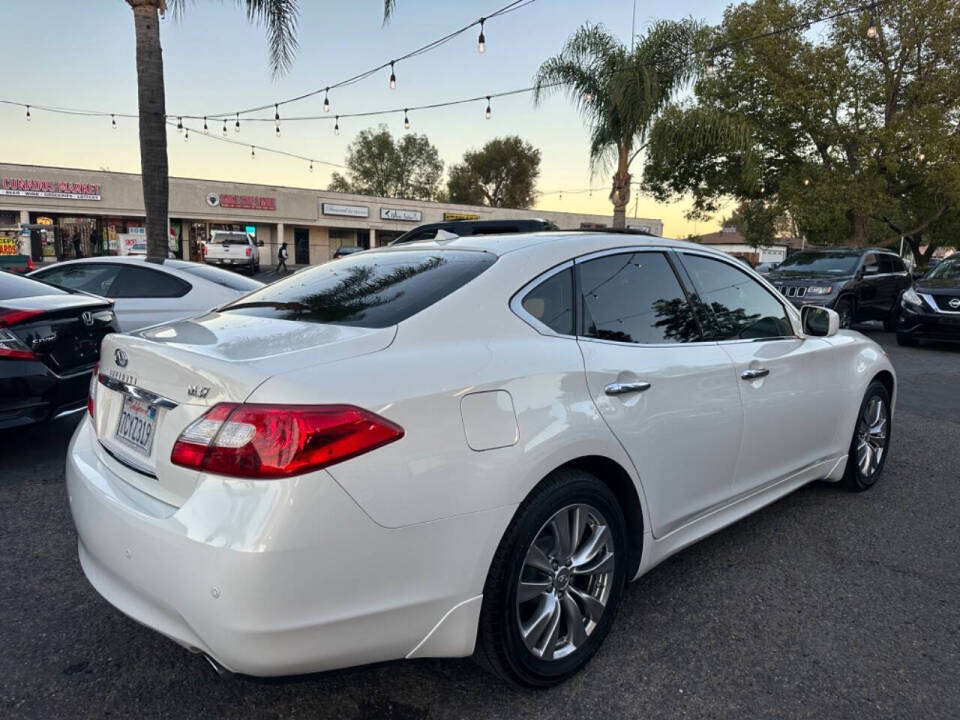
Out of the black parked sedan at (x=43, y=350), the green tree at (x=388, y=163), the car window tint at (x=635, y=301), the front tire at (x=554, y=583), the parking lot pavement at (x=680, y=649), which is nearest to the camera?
the front tire at (x=554, y=583)

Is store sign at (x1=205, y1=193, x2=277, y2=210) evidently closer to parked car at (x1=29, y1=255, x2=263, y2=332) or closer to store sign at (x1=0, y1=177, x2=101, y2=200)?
store sign at (x1=0, y1=177, x2=101, y2=200)

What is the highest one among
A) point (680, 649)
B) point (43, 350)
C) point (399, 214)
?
point (399, 214)

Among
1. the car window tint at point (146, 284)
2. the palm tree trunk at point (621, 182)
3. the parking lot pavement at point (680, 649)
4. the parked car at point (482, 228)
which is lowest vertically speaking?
the parking lot pavement at point (680, 649)

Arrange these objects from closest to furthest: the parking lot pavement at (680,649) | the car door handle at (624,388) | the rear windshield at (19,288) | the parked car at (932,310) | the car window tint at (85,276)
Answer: the parking lot pavement at (680,649), the car door handle at (624,388), the rear windshield at (19,288), the car window tint at (85,276), the parked car at (932,310)

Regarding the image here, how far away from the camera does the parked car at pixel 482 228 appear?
4.00 m

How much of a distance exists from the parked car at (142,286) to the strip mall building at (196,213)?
67.7 ft

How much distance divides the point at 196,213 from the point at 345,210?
8.92 metres

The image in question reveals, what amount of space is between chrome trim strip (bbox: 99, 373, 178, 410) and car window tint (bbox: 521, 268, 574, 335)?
3.93 feet

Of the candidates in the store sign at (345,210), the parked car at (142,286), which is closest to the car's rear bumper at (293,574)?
the parked car at (142,286)

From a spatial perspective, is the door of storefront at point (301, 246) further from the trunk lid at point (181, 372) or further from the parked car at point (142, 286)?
the trunk lid at point (181, 372)

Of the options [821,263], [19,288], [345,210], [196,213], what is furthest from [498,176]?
[19,288]

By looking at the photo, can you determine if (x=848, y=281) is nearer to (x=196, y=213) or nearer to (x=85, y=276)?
(x=85, y=276)

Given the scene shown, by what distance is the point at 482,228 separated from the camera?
443 cm

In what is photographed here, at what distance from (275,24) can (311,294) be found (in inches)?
398
